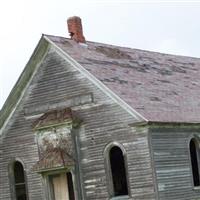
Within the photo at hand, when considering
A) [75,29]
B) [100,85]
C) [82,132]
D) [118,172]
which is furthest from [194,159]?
[75,29]

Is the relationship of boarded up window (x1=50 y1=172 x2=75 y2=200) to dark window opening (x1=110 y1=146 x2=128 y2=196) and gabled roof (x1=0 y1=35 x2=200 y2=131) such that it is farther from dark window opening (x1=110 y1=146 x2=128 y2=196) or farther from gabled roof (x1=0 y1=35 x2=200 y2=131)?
gabled roof (x1=0 y1=35 x2=200 y2=131)

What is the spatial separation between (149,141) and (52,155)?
4139 mm

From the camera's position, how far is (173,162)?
23938 mm

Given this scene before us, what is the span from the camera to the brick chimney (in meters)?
28.2

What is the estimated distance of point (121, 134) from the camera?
78.1ft

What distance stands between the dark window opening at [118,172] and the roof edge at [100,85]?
170 cm

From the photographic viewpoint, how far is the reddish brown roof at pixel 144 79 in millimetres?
24250

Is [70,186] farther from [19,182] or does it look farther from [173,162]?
[173,162]

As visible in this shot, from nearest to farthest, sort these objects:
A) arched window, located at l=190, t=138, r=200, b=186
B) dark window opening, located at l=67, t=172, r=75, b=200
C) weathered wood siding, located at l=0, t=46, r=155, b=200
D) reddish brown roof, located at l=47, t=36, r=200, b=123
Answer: weathered wood siding, located at l=0, t=46, r=155, b=200 → reddish brown roof, located at l=47, t=36, r=200, b=123 → arched window, located at l=190, t=138, r=200, b=186 → dark window opening, located at l=67, t=172, r=75, b=200

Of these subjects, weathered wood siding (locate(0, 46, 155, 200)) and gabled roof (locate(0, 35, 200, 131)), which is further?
gabled roof (locate(0, 35, 200, 131))

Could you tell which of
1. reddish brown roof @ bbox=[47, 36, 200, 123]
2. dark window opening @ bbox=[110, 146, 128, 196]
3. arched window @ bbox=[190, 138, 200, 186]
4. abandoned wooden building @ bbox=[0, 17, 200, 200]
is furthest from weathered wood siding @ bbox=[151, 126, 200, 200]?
dark window opening @ bbox=[110, 146, 128, 196]

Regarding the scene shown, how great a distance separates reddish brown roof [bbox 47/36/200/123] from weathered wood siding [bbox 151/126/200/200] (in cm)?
55

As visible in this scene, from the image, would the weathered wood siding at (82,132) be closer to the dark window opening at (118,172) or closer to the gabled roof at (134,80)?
the gabled roof at (134,80)

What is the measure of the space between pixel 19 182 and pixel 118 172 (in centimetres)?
467
